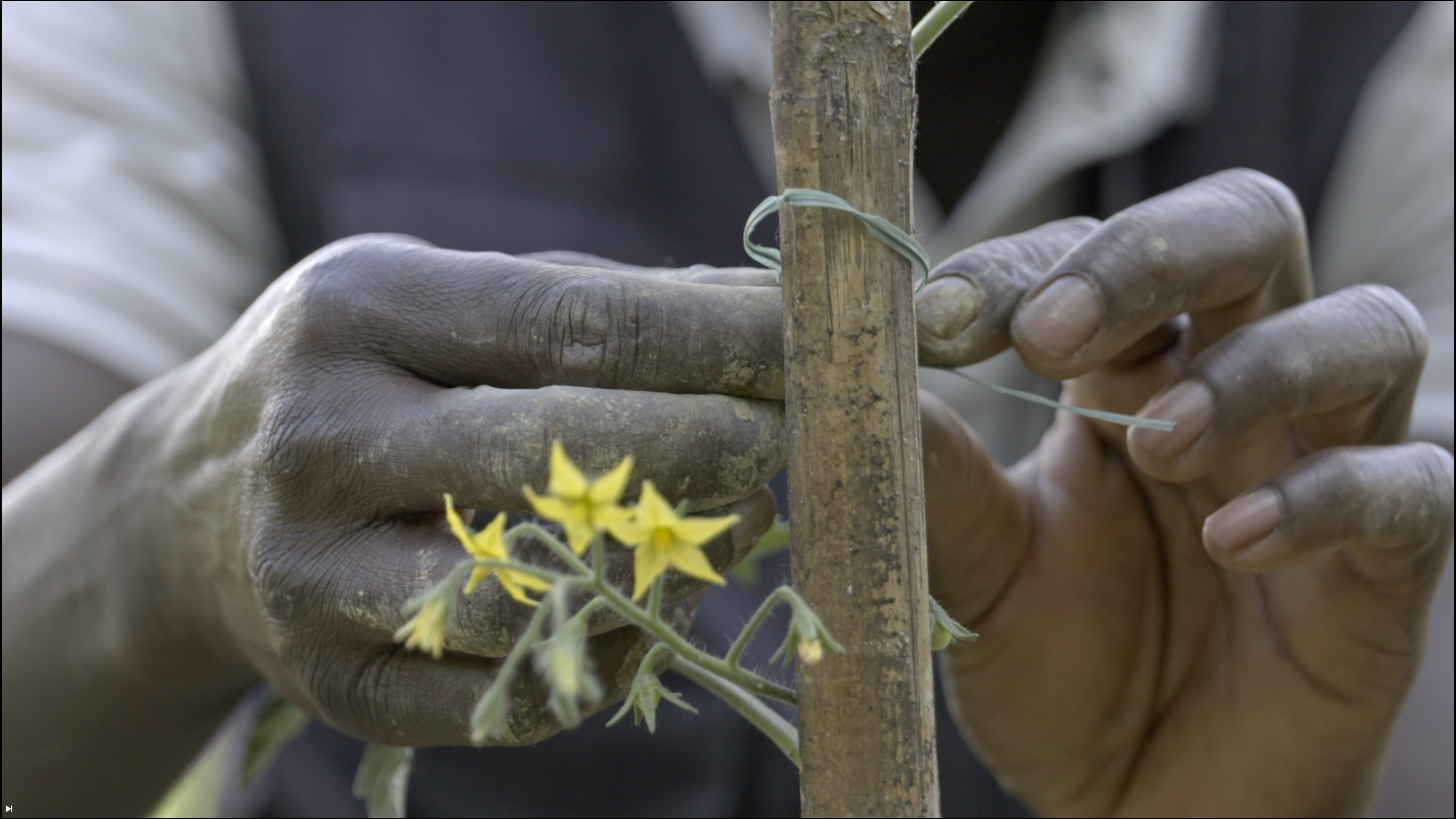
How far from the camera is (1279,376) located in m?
0.76

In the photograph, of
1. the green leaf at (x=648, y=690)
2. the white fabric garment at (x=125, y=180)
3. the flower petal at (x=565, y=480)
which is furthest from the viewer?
the white fabric garment at (x=125, y=180)

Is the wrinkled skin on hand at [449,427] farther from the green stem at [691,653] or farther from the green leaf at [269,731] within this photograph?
the green leaf at [269,731]

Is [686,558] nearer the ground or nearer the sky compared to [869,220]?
nearer the ground

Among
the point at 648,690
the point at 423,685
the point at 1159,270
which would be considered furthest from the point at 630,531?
the point at 1159,270

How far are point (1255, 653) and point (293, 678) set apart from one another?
0.92 metres

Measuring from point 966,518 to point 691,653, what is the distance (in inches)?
24.6

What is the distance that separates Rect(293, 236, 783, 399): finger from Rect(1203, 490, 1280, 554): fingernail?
1.31ft

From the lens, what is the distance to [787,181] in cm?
46

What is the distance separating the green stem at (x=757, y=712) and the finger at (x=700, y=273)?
0.71 ft

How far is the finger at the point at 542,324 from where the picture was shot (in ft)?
1.80

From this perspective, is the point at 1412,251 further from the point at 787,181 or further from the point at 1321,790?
the point at 787,181

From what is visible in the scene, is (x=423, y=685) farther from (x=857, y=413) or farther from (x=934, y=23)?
(x=934, y=23)

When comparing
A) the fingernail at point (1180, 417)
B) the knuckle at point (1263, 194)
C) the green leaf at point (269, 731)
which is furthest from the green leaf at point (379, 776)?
the knuckle at point (1263, 194)

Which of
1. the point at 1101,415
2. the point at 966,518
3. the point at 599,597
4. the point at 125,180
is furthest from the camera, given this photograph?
the point at 125,180
